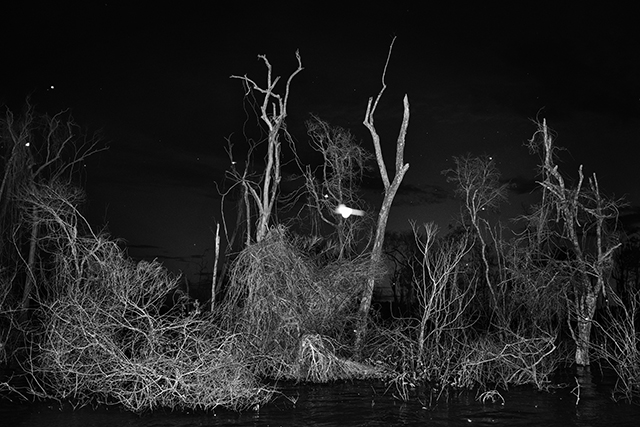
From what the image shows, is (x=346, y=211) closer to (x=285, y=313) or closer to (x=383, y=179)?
(x=383, y=179)

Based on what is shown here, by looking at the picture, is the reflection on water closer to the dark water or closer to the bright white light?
the dark water

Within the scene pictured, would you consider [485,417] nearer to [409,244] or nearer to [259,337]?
[259,337]

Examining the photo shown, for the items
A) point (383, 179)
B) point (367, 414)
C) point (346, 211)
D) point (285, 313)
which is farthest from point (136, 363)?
point (346, 211)

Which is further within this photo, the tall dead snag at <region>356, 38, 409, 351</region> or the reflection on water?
the tall dead snag at <region>356, 38, 409, 351</region>

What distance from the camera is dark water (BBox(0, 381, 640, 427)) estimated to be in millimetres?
11414

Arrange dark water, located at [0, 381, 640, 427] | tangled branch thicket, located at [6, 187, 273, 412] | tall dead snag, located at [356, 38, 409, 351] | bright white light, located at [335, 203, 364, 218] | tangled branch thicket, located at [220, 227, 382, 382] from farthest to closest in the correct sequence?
bright white light, located at [335, 203, 364, 218] → tall dead snag, located at [356, 38, 409, 351] → tangled branch thicket, located at [220, 227, 382, 382] → tangled branch thicket, located at [6, 187, 273, 412] → dark water, located at [0, 381, 640, 427]

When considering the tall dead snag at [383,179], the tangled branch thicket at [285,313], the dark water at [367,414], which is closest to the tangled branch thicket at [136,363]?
the dark water at [367,414]

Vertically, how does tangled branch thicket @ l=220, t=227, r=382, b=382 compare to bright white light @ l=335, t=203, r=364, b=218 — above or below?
below

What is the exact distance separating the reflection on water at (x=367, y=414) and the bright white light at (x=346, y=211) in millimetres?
10197

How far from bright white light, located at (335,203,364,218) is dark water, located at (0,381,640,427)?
10217 millimetres

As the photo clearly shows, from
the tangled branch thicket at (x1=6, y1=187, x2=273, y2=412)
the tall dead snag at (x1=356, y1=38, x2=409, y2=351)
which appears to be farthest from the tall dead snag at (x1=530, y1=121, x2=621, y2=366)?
the tangled branch thicket at (x1=6, y1=187, x2=273, y2=412)

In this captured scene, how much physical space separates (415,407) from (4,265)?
14.7 metres

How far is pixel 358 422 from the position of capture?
1179 cm

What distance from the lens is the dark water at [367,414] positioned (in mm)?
11414
